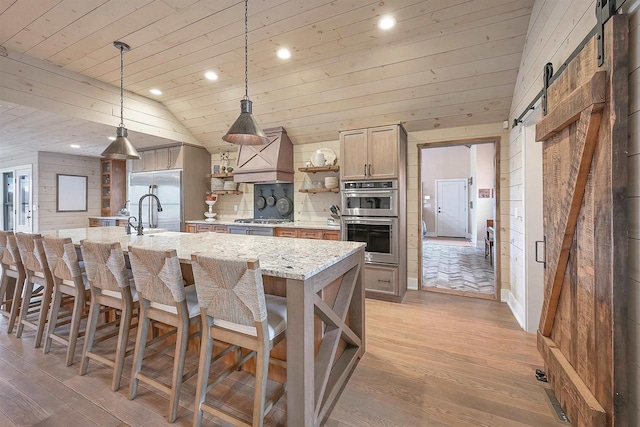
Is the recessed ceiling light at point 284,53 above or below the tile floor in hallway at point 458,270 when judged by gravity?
above

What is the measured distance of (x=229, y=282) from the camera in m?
1.43

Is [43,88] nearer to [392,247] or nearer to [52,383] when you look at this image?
[52,383]

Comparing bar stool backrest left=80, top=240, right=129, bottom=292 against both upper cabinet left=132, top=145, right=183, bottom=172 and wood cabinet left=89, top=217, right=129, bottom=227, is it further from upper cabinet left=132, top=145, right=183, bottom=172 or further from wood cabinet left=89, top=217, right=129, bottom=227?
wood cabinet left=89, top=217, right=129, bottom=227

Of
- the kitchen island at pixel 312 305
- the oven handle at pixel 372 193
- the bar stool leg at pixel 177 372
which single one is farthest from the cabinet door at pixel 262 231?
the bar stool leg at pixel 177 372

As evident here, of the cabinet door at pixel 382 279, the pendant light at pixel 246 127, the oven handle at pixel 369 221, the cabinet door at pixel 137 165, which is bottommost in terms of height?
the cabinet door at pixel 382 279

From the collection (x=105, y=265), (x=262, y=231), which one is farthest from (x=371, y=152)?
(x=105, y=265)

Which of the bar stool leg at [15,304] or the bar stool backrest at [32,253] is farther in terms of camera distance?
the bar stool leg at [15,304]

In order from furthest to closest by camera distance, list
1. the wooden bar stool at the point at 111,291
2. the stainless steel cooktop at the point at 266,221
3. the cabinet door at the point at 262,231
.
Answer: the stainless steel cooktop at the point at 266,221 < the cabinet door at the point at 262,231 < the wooden bar stool at the point at 111,291

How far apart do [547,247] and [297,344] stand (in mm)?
1870

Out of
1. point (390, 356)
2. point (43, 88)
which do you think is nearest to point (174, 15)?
point (43, 88)

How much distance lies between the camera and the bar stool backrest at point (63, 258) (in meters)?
2.18

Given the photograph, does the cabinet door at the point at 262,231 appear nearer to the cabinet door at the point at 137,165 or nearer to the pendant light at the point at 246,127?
the pendant light at the point at 246,127

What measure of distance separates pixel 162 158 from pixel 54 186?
2848 millimetres

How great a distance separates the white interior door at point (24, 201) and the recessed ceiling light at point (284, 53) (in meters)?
6.44
